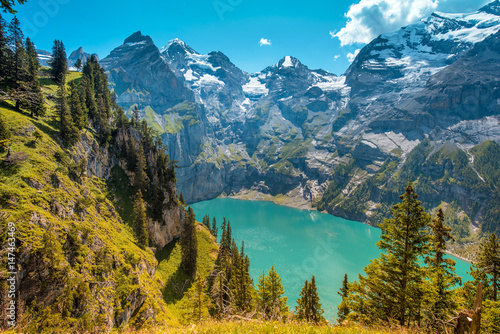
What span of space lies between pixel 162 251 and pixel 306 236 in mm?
124807

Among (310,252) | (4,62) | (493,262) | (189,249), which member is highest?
(4,62)

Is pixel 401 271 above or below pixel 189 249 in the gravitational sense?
above

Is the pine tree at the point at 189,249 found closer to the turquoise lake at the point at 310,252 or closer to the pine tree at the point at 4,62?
the turquoise lake at the point at 310,252

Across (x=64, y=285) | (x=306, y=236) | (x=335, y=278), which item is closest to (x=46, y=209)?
(x=64, y=285)

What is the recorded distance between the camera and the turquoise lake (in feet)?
310

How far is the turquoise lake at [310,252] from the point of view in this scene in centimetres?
9444

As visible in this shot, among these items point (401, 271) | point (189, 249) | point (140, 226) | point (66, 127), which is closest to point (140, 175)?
point (140, 226)

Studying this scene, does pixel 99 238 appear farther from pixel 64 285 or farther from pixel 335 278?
pixel 335 278

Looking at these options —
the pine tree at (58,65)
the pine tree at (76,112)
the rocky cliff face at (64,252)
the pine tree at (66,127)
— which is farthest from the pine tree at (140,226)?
the pine tree at (58,65)

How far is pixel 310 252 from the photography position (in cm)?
13212

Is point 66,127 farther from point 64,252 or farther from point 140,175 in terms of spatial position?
point 64,252

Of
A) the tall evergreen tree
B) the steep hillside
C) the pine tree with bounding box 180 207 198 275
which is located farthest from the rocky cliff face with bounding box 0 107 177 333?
the tall evergreen tree

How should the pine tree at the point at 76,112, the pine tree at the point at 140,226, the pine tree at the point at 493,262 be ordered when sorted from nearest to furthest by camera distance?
the pine tree at the point at 493,262 < the pine tree at the point at 76,112 < the pine tree at the point at 140,226

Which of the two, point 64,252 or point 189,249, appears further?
point 189,249
